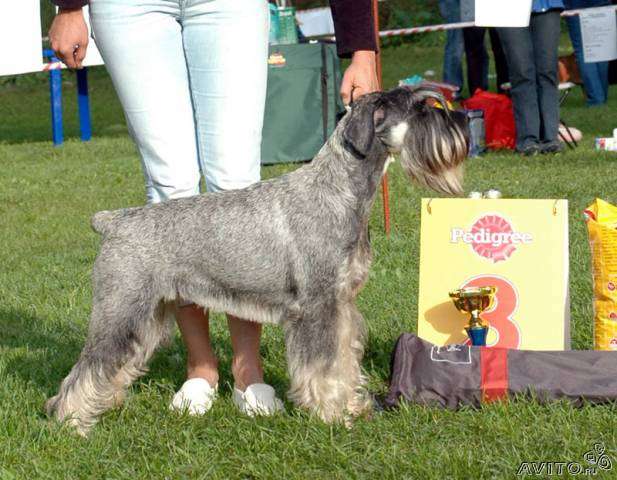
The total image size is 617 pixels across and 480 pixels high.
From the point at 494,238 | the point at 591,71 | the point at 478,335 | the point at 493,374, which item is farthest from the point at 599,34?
the point at 493,374

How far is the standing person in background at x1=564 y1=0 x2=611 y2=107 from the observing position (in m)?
13.8

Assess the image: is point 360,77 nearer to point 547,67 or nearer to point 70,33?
point 70,33

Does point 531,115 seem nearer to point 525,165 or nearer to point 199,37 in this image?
point 525,165

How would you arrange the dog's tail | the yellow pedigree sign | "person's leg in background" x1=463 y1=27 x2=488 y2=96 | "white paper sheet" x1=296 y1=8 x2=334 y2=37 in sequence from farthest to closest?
"white paper sheet" x1=296 y1=8 x2=334 y2=37 < "person's leg in background" x1=463 y1=27 x2=488 y2=96 < the yellow pedigree sign < the dog's tail

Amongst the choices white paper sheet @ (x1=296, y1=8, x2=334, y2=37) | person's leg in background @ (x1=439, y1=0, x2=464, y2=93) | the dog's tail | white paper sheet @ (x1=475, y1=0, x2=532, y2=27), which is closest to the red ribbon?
the dog's tail

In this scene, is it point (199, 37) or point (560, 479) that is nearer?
point (560, 479)

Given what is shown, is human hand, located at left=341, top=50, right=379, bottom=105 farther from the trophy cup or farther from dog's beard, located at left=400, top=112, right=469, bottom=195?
the trophy cup

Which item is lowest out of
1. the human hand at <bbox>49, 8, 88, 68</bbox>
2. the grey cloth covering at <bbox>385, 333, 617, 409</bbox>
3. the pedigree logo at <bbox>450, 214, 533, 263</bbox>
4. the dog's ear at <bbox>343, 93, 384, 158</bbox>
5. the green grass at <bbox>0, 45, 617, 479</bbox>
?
the green grass at <bbox>0, 45, 617, 479</bbox>

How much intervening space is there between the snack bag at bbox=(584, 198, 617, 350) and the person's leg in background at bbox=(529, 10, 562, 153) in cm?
578

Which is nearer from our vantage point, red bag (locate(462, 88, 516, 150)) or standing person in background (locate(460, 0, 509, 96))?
red bag (locate(462, 88, 516, 150))

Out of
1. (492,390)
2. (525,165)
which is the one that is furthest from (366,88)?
(525,165)

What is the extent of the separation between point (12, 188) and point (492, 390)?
7.17m

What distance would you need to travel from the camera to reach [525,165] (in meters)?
9.57

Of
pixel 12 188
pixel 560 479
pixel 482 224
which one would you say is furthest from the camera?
pixel 12 188
